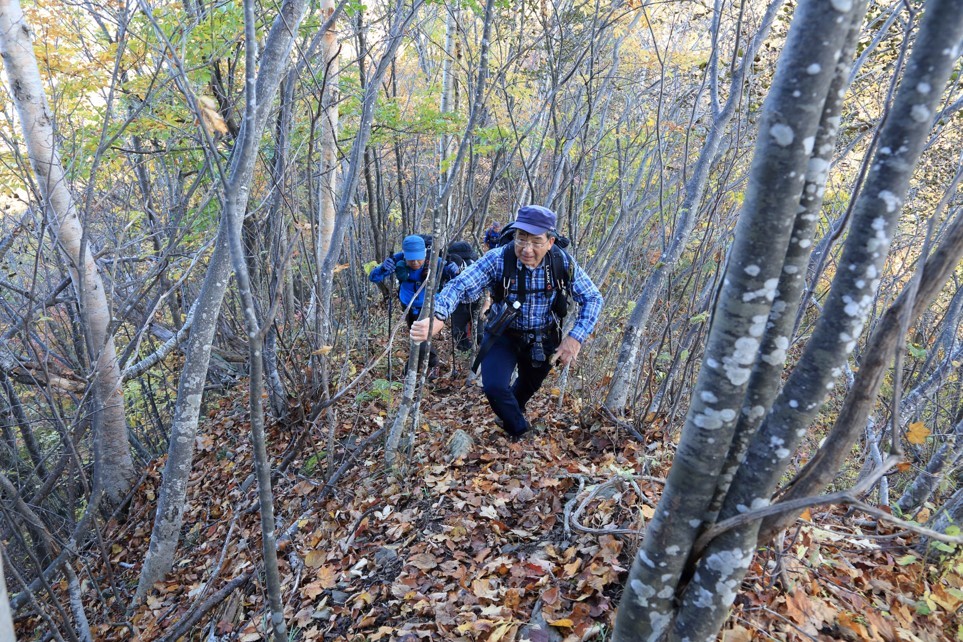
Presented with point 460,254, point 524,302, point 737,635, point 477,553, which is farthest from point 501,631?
point 460,254

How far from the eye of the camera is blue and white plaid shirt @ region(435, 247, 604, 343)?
3949mm

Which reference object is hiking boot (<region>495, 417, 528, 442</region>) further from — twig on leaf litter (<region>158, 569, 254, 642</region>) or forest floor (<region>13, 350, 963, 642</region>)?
twig on leaf litter (<region>158, 569, 254, 642</region>)

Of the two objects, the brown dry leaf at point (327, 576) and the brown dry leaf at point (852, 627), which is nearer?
the brown dry leaf at point (852, 627)

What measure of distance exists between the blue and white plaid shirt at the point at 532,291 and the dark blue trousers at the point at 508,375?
21 centimetres

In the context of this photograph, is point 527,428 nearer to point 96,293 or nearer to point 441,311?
point 441,311

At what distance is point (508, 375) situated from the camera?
4.08 metres

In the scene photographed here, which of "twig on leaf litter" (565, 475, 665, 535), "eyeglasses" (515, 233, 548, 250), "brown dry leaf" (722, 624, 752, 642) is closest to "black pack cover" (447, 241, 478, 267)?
"eyeglasses" (515, 233, 548, 250)

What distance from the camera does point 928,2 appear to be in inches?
46.6

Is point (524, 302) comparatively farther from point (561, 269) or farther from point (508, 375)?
point (508, 375)

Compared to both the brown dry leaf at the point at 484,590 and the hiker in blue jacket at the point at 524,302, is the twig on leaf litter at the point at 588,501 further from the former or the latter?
the hiker in blue jacket at the point at 524,302

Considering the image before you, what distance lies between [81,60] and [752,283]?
7510mm

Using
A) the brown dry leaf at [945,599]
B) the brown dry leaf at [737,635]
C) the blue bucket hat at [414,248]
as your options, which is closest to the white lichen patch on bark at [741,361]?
the brown dry leaf at [737,635]

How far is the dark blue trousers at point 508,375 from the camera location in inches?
160

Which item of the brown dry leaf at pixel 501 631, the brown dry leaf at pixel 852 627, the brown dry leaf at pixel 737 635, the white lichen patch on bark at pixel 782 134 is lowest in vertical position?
the brown dry leaf at pixel 501 631
